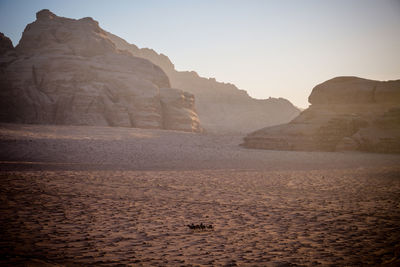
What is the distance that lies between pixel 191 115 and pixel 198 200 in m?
38.5

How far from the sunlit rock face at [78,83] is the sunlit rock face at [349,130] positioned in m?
20.0

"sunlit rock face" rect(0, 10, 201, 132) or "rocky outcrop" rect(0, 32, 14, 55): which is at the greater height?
"rocky outcrop" rect(0, 32, 14, 55)

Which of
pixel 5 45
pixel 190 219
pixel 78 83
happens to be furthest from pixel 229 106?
pixel 190 219

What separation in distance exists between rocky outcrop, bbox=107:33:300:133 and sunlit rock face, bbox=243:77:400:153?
40.7 metres

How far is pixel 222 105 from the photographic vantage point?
3583 inches

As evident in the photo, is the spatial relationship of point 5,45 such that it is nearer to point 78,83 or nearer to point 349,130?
point 78,83

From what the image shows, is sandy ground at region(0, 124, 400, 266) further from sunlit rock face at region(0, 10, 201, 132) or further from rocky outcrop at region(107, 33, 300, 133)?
rocky outcrop at region(107, 33, 300, 133)

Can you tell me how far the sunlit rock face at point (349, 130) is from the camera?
2277 centimetres

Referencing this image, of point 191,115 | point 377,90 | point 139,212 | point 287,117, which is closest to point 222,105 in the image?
point 287,117

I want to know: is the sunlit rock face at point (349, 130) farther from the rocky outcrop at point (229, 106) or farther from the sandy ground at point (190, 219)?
the rocky outcrop at point (229, 106)

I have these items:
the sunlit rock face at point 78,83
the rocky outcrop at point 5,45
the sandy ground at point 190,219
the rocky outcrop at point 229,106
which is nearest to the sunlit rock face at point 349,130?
the sandy ground at point 190,219

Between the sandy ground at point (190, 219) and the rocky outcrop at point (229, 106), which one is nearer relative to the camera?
the sandy ground at point (190, 219)

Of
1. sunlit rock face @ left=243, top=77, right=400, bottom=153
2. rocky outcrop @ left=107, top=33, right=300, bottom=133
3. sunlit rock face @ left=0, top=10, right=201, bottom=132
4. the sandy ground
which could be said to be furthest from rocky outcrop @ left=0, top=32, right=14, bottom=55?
rocky outcrop @ left=107, top=33, right=300, bottom=133

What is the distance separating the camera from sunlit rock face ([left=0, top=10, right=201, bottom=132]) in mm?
32375
